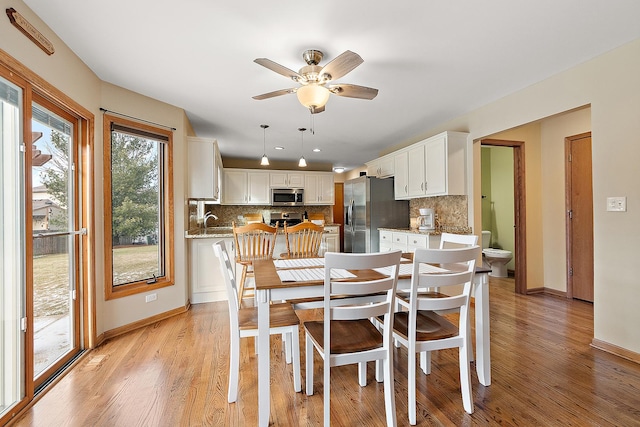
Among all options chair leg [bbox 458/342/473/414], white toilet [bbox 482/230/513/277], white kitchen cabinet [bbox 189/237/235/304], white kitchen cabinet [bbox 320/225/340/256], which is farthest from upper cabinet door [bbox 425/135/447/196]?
white kitchen cabinet [bbox 189/237/235/304]

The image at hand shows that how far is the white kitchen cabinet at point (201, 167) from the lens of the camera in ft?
12.6

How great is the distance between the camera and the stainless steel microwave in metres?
6.63

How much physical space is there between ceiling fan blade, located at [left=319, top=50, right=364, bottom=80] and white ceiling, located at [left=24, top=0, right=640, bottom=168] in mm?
233

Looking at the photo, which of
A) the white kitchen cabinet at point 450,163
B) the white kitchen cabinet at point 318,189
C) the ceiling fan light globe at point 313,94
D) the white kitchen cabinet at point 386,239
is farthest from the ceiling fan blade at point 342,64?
the white kitchen cabinet at point 318,189

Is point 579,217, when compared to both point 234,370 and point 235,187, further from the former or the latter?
point 235,187

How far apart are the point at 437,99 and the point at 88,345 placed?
4.14m

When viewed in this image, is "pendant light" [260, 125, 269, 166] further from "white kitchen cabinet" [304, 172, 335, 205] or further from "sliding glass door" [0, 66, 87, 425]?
"sliding glass door" [0, 66, 87, 425]

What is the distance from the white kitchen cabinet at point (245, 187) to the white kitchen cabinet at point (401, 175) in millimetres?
2890

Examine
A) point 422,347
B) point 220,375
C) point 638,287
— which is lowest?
point 220,375

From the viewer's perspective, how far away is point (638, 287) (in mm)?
2260

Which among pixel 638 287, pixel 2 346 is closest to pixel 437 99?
pixel 638 287

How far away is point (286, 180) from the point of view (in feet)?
22.1

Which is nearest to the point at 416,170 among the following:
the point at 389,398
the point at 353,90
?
the point at 353,90

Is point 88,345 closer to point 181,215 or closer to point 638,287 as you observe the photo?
point 181,215
